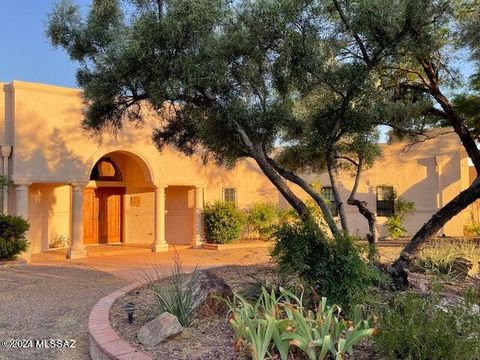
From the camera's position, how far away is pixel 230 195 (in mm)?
18375

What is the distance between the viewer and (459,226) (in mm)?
17922

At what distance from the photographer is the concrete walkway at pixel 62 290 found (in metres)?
5.58

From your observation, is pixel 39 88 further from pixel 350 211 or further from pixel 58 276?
pixel 350 211

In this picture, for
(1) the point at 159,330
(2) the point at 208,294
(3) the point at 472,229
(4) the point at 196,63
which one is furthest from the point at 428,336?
(3) the point at 472,229

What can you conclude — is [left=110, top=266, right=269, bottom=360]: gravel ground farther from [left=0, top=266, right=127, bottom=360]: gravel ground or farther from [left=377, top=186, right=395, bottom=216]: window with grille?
[left=377, top=186, right=395, bottom=216]: window with grille

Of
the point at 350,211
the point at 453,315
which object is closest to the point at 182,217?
the point at 350,211

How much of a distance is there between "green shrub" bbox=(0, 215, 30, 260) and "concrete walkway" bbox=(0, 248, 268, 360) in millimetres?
605

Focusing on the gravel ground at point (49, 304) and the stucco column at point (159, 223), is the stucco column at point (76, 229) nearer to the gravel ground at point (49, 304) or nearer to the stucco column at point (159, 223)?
the gravel ground at point (49, 304)

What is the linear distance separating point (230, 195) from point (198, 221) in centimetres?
214

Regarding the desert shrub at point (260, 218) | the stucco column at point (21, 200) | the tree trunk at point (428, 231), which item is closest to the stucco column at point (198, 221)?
the desert shrub at point (260, 218)

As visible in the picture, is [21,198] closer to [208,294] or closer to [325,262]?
[208,294]

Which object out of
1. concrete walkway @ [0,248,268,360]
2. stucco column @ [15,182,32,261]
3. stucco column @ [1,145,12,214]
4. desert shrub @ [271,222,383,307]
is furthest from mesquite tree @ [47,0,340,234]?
stucco column @ [15,182,32,261]

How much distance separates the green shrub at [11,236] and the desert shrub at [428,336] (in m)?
10.6

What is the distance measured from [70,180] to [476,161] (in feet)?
36.7
